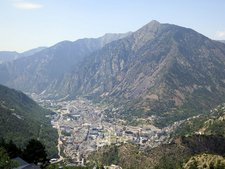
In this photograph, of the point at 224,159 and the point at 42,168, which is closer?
the point at 42,168

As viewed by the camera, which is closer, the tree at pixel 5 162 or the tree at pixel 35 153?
the tree at pixel 5 162

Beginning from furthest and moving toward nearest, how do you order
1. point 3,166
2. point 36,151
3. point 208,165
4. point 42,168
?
point 208,165 → point 36,151 → point 42,168 → point 3,166

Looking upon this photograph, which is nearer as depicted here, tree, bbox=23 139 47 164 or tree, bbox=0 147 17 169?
tree, bbox=0 147 17 169

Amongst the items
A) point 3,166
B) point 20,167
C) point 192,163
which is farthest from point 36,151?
point 192,163

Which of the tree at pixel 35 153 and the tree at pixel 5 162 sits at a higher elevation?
the tree at pixel 5 162

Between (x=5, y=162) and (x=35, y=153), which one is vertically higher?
(x=5, y=162)

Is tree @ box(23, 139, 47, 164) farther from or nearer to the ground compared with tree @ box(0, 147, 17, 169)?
nearer to the ground

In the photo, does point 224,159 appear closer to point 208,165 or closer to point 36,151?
point 208,165

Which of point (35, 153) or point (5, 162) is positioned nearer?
point (5, 162)

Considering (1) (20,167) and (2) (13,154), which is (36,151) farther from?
(1) (20,167)

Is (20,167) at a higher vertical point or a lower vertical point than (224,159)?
higher

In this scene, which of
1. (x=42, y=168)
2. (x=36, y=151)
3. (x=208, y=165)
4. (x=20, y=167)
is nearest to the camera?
(x=20, y=167)
